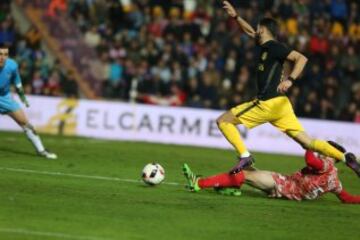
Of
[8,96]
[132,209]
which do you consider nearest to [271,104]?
[132,209]

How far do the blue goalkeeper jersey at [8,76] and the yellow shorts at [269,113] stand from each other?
5537 millimetres

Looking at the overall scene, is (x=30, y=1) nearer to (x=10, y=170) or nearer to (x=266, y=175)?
(x=10, y=170)

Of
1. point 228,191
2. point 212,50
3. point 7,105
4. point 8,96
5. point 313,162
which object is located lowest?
point 228,191

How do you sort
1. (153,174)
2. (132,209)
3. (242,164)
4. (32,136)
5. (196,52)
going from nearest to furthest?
(132,209)
(242,164)
(153,174)
(32,136)
(196,52)

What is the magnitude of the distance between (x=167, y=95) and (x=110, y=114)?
2.29 m

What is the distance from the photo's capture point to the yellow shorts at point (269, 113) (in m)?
12.7

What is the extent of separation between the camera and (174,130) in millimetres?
23469

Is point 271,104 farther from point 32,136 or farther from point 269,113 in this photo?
point 32,136

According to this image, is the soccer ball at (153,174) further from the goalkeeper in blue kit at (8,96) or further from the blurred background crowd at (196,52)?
the blurred background crowd at (196,52)

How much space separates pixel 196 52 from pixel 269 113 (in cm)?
1358

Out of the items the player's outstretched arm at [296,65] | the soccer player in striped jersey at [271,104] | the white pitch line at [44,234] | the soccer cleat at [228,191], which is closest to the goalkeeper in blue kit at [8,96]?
the soccer cleat at [228,191]

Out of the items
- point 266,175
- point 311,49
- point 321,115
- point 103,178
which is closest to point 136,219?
point 266,175

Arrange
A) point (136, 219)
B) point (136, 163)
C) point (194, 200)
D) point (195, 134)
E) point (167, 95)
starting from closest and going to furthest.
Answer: point (136, 219), point (194, 200), point (136, 163), point (195, 134), point (167, 95)

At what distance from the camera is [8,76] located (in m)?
16.6
